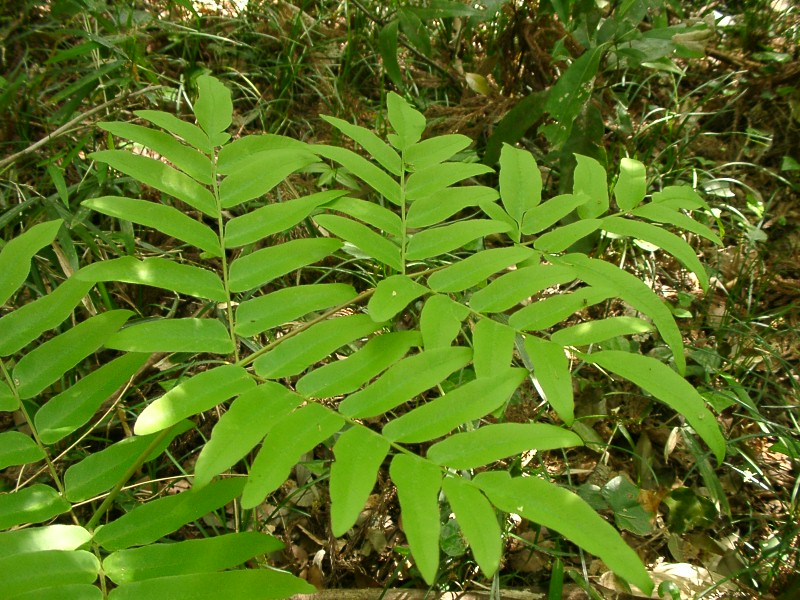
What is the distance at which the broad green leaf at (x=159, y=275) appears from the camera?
127cm

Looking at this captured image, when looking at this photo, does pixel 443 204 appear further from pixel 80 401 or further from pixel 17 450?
pixel 17 450

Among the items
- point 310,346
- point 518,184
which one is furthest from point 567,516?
point 518,184

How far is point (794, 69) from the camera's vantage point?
10.9 feet

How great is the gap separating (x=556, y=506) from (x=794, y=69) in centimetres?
332

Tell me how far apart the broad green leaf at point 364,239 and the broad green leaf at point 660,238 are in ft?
1.75

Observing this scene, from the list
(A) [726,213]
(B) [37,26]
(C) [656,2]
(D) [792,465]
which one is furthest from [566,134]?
(B) [37,26]

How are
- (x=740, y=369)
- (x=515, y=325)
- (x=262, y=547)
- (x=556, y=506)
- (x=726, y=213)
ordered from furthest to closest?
1. (x=726, y=213)
2. (x=740, y=369)
3. (x=515, y=325)
4. (x=262, y=547)
5. (x=556, y=506)

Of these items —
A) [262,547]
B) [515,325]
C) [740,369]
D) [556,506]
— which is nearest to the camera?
[556,506]

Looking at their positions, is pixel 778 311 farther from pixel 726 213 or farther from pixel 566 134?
pixel 566 134

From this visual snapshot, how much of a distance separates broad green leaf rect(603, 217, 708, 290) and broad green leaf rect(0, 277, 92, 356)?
1.21 m

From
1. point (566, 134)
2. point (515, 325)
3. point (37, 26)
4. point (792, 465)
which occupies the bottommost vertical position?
point (792, 465)

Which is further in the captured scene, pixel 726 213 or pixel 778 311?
pixel 726 213

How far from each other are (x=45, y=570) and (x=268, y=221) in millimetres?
791

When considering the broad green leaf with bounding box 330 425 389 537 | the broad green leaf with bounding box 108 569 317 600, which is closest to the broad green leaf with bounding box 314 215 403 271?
the broad green leaf with bounding box 330 425 389 537
